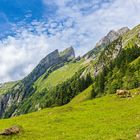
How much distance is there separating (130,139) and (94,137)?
534 centimetres

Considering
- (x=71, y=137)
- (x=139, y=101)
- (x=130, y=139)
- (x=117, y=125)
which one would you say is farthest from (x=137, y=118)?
(x=139, y=101)

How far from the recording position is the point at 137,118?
2088 inches

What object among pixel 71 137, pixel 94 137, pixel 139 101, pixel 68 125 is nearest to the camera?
pixel 94 137

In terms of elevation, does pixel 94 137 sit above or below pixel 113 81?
below

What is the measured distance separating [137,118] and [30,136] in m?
17.3

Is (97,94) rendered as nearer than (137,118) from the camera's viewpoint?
No

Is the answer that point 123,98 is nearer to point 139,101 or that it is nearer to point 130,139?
point 139,101

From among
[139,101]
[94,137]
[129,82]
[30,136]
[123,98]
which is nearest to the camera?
[94,137]

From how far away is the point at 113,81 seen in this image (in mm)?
193250

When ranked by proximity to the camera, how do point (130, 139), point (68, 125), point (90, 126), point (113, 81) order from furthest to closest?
point (113, 81)
point (68, 125)
point (90, 126)
point (130, 139)

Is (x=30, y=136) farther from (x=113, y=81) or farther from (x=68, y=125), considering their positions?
(x=113, y=81)

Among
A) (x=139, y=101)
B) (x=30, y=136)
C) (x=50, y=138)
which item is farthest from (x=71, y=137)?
(x=139, y=101)

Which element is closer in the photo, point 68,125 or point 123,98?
point 68,125

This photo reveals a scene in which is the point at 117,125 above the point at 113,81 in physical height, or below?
below
